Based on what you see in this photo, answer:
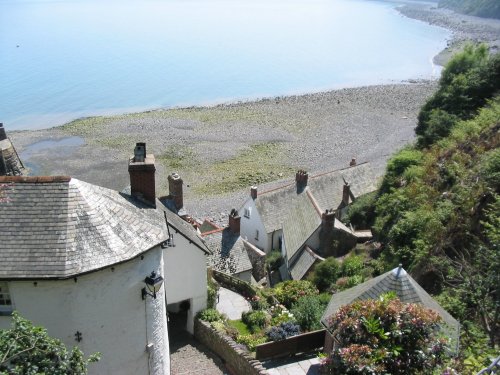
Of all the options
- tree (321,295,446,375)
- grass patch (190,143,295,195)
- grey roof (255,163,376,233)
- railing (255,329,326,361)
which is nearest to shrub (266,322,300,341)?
railing (255,329,326,361)

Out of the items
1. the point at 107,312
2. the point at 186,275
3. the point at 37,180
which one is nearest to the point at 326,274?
the point at 186,275

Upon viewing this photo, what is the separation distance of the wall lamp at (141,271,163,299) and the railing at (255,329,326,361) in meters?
5.22

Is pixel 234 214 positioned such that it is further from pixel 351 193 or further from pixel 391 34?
pixel 391 34

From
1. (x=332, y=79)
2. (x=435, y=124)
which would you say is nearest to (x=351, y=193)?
(x=435, y=124)

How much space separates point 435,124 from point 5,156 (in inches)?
1343

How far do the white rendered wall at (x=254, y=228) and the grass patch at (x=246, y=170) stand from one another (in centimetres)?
1453

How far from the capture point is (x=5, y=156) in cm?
3559

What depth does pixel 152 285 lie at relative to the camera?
14.4 m

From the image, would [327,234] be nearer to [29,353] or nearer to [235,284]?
[235,284]

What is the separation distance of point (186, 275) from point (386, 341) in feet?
38.6

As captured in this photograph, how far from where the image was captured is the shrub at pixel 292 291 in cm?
2547

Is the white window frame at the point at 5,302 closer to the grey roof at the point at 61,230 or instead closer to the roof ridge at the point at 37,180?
the grey roof at the point at 61,230

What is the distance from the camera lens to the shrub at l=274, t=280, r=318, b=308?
25469 mm

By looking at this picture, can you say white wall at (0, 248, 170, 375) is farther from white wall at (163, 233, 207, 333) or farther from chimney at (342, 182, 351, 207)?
chimney at (342, 182, 351, 207)
